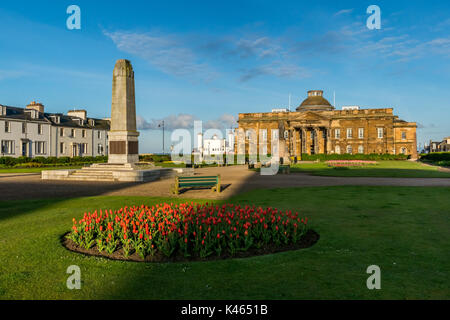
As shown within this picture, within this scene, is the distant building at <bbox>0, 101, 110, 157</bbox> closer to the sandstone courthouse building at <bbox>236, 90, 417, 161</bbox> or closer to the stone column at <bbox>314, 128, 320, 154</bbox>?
the sandstone courthouse building at <bbox>236, 90, 417, 161</bbox>

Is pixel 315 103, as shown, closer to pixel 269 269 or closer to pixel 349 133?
pixel 349 133

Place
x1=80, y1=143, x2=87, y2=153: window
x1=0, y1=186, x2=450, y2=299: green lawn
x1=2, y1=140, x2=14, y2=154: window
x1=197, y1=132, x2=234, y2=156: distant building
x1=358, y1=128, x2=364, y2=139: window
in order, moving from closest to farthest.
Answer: x1=0, y1=186, x2=450, y2=299: green lawn
x1=2, y1=140, x2=14, y2=154: window
x1=80, y1=143, x2=87, y2=153: window
x1=197, y1=132, x2=234, y2=156: distant building
x1=358, y1=128, x2=364, y2=139: window

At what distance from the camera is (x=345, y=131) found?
82.8 meters

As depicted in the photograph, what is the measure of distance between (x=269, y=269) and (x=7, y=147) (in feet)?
190

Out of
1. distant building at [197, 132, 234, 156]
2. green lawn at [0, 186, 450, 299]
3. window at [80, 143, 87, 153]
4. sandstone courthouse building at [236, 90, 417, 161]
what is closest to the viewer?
green lawn at [0, 186, 450, 299]

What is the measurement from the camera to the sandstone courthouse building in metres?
79.2

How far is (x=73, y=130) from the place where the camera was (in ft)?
204

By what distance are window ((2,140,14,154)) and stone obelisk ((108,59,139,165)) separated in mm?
37521

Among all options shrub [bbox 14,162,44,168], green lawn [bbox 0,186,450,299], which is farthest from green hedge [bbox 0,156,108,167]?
green lawn [bbox 0,186,450,299]

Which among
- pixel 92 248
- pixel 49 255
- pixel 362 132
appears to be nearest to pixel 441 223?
pixel 92 248

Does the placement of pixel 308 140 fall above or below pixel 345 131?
below

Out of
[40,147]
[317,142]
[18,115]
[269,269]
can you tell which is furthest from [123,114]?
[317,142]
